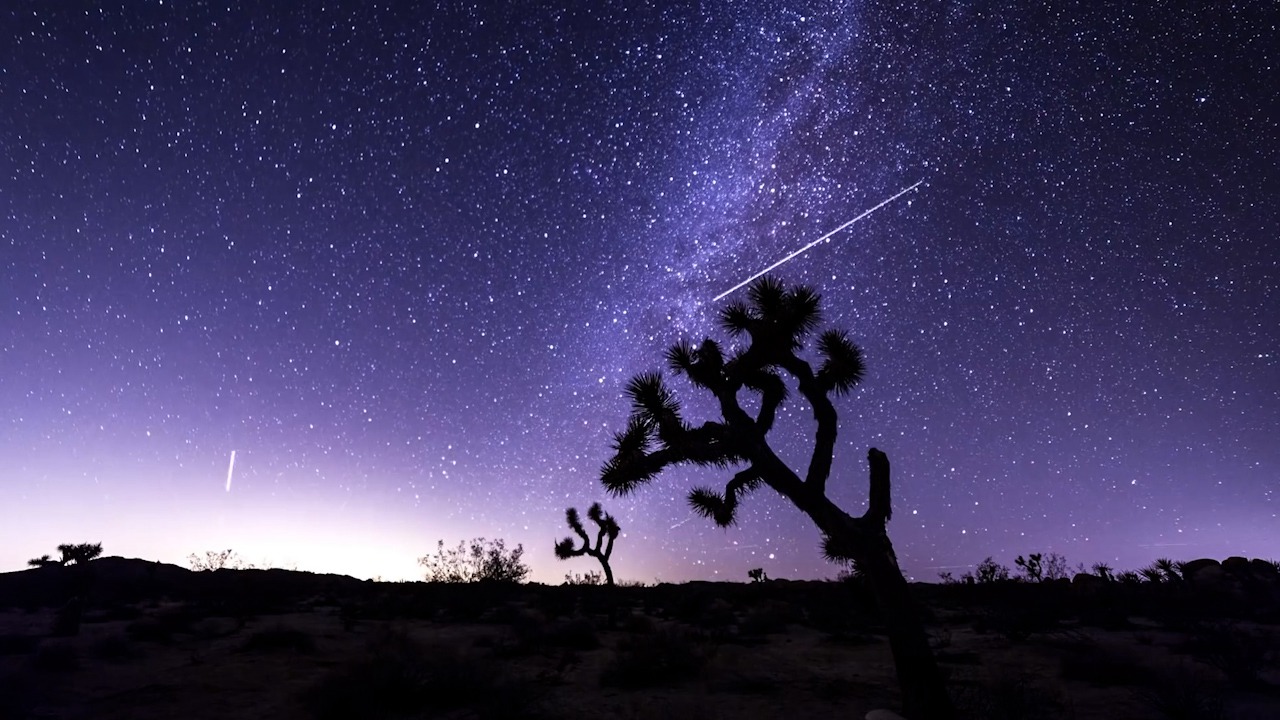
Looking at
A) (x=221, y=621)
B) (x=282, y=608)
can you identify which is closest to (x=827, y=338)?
(x=221, y=621)

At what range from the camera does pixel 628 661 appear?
9898 millimetres

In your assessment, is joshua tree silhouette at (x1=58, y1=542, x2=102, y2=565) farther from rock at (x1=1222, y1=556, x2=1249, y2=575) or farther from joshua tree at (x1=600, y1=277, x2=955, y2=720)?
rock at (x1=1222, y1=556, x2=1249, y2=575)

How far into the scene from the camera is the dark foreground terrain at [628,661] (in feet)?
25.6

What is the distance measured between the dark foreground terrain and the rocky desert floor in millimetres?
42

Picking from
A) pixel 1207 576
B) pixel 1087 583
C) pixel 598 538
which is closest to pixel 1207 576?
pixel 1207 576

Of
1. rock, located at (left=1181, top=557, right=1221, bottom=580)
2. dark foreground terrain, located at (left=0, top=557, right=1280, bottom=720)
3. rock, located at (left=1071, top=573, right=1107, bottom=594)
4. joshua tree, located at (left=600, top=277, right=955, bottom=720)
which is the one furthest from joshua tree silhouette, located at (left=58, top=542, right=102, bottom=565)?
rock, located at (left=1181, top=557, right=1221, bottom=580)

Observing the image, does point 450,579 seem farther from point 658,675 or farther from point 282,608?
point 658,675

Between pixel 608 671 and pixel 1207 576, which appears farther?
pixel 1207 576

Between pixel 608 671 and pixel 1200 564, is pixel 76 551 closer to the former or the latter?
pixel 608 671

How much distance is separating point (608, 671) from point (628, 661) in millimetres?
343

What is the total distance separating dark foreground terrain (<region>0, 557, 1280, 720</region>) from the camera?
780 cm

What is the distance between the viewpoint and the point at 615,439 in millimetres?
12414

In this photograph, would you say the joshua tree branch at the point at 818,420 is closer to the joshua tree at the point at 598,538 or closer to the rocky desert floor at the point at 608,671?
the rocky desert floor at the point at 608,671

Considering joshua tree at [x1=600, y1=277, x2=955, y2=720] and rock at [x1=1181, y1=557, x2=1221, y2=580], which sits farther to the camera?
rock at [x1=1181, y1=557, x2=1221, y2=580]
